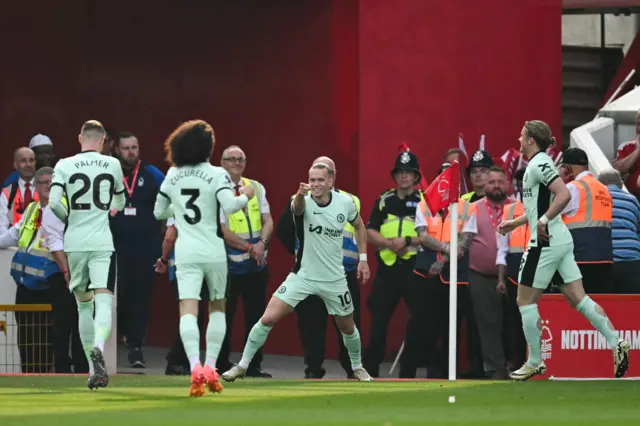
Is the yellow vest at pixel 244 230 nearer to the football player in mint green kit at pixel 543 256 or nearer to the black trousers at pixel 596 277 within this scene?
the black trousers at pixel 596 277

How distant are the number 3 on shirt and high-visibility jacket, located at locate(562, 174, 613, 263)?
15.8 feet

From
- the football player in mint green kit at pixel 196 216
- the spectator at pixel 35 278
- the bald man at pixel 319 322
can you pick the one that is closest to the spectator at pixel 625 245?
the bald man at pixel 319 322

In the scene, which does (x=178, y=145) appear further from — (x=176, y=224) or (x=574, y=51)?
(x=574, y=51)

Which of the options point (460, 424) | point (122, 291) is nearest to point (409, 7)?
point (122, 291)

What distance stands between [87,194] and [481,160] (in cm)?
562

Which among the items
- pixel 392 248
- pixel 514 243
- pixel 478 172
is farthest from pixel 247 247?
pixel 514 243

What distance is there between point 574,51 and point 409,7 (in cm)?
697

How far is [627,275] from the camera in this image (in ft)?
54.5

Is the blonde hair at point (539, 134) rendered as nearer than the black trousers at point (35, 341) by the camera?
Yes

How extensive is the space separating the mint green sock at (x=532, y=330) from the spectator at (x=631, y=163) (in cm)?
426

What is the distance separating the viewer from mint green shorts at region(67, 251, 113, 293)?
13511 mm

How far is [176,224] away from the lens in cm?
1284

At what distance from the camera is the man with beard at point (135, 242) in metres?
18.0

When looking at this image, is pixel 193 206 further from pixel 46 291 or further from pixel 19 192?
pixel 19 192
